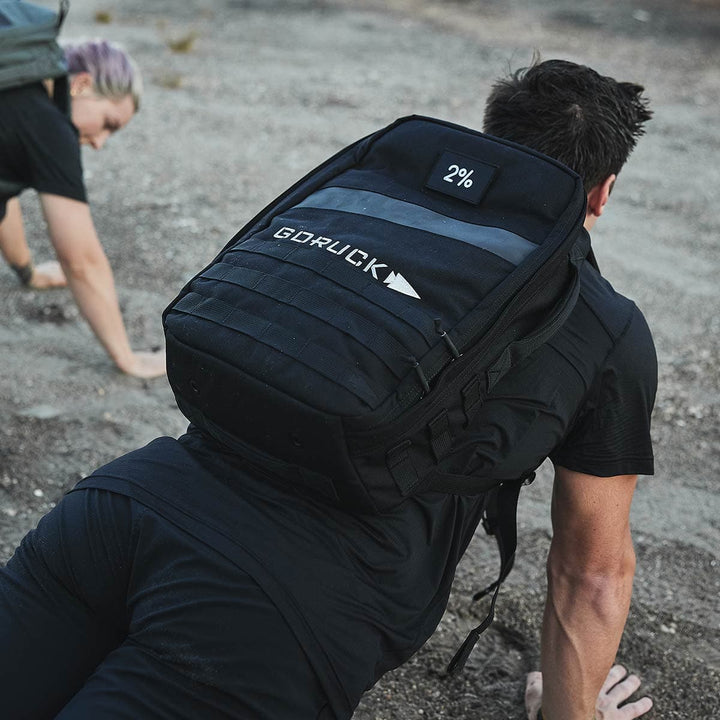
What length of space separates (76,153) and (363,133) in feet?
9.76

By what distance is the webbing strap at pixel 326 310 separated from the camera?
4.58 ft

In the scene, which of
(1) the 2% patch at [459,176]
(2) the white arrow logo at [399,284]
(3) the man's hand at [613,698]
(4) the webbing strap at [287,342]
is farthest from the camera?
(3) the man's hand at [613,698]

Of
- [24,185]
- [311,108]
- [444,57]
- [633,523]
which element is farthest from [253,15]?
[633,523]

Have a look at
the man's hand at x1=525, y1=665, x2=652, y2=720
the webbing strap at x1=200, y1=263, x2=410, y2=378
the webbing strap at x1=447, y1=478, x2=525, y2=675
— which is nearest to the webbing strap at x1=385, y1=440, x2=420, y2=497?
the webbing strap at x1=200, y1=263, x2=410, y2=378

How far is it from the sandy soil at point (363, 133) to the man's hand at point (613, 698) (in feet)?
0.22

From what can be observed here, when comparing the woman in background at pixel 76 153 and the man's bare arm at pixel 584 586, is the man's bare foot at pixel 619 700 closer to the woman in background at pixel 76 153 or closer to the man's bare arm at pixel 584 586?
the man's bare arm at pixel 584 586

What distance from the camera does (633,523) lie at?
3.01 metres

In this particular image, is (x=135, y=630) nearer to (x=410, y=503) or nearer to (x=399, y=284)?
(x=410, y=503)

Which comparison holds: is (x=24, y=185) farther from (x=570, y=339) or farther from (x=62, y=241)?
(x=570, y=339)

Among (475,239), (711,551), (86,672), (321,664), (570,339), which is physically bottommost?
(711,551)

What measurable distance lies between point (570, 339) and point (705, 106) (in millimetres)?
5561

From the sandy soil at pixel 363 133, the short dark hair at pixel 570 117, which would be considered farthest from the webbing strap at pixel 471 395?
the sandy soil at pixel 363 133

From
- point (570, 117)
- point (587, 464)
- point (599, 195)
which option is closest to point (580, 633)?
point (587, 464)

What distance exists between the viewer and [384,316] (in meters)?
1.43
